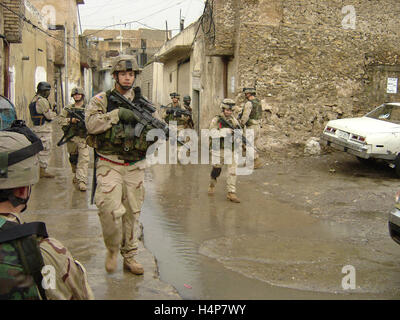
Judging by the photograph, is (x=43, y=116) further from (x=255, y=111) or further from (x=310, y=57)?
(x=310, y=57)

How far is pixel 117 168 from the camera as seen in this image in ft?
12.6

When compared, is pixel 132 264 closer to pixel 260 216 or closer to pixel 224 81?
pixel 260 216

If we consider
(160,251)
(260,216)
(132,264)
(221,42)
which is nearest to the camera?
(132,264)

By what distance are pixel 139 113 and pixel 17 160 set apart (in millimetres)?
2445

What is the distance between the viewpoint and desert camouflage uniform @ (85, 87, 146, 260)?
3.69m

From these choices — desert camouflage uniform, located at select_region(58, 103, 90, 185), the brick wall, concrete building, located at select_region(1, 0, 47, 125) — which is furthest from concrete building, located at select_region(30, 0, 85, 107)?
desert camouflage uniform, located at select_region(58, 103, 90, 185)

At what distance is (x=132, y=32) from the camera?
180ft

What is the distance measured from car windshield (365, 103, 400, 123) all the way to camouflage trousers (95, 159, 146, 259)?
25.2 ft

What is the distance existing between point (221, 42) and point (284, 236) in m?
7.75

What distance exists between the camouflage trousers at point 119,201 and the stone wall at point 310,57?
810cm

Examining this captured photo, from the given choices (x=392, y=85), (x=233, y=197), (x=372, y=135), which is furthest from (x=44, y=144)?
(x=392, y=85)

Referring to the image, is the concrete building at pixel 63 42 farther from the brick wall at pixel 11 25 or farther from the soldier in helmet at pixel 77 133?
the soldier in helmet at pixel 77 133

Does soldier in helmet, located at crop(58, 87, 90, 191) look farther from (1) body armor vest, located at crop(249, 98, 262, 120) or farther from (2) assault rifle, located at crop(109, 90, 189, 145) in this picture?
(1) body armor vest, located at crop(249, 98, 262, 120)
